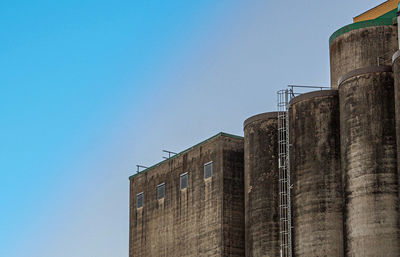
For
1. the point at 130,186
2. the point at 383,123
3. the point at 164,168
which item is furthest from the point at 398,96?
the point at 130,186

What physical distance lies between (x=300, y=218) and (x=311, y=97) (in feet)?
23.9

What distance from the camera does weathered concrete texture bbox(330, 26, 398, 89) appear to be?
55500 millimetres

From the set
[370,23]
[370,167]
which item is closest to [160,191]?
[370,23]

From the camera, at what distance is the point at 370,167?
47000 mm

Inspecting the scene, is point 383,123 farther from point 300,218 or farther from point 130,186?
point 130,186

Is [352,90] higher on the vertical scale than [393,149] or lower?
higher

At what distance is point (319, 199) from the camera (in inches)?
1953

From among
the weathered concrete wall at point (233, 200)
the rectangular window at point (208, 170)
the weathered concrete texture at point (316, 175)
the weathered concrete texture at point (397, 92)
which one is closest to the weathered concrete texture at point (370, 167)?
the weathered concrete texture at point (397, 92)

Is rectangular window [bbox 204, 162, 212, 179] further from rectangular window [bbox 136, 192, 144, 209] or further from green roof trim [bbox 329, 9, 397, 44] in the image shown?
green roof trim [bbox 329, 9, 397, 44]

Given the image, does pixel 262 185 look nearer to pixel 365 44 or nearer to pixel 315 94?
pixel 315 94

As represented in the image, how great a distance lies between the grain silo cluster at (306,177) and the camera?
154 feet

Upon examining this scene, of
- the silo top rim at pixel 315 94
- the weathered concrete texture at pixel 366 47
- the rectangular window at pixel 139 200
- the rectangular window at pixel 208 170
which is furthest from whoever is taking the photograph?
the rectangular window at pixel 139 200

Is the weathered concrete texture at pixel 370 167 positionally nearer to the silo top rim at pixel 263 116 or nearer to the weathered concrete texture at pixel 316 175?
the weathered concrete texture at pixel 316 175

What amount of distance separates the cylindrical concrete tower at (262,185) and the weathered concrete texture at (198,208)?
1.83 meters
